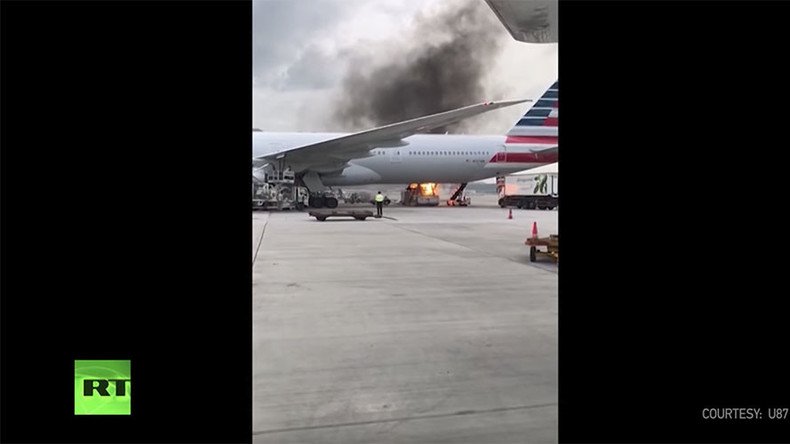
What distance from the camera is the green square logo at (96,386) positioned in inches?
64.0

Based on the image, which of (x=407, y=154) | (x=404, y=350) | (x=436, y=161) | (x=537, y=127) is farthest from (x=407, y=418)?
(x=537, y=127)

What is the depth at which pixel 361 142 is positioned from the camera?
71.9ft

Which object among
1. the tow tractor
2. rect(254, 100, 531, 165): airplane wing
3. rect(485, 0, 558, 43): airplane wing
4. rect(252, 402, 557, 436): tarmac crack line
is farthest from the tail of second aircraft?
rect(485, 0, 558, 43): airplane wing

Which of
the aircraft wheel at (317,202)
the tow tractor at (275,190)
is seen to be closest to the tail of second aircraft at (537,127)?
the aircraft wheel at (317,202)

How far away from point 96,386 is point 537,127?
27.4 metres

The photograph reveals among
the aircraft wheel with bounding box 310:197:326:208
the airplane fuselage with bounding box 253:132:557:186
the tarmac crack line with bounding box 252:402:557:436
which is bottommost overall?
the tarmac crack line with bounding box 252:402:557:436

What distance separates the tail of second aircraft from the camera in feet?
88.0

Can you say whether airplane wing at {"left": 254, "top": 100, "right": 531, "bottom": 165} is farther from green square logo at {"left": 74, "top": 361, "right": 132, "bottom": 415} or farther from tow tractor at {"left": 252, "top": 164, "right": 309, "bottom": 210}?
green square logo at {"left": 74, "top": 361, "right": 132, "bottom": 415}

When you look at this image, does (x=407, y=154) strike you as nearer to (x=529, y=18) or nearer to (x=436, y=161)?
(x=436, y=161)

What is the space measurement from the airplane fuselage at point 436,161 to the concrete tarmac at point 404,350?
52.1 feet
